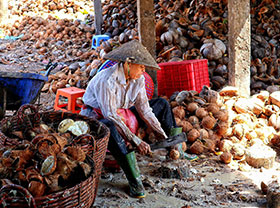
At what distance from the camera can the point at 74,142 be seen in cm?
240

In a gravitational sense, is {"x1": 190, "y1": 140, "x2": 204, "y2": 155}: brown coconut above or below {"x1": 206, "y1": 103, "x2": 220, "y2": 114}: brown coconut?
below

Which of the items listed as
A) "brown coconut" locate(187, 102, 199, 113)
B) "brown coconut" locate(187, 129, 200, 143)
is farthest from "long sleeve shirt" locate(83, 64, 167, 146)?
"brown coconut" locate(187, 102, 199, 113)

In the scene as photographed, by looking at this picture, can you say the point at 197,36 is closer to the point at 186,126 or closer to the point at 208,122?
the point at 208,122

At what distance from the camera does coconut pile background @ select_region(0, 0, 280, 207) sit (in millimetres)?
3240

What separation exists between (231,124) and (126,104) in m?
1.92

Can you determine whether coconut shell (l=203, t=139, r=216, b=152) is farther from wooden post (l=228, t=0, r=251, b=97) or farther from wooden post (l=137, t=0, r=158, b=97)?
wooden post (l=137, t=0, r=158, b=97)

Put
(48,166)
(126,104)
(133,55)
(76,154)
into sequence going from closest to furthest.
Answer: (48,166), (76,154), (133,55), (126,104)

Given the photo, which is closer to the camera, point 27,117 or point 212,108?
point 27,117

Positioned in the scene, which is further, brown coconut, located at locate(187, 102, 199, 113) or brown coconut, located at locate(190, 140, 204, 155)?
brown coconut, located at locate(187, 102, 199, 113)

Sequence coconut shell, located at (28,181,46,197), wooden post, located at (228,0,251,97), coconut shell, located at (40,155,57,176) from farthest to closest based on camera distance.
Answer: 1. wooden post, located at (228,0,251,97)
2. coconut shell, located at (40,155,57,176)
3. coconut shell, located at (28,181,46,197)

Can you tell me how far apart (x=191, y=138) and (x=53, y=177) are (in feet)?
8.88

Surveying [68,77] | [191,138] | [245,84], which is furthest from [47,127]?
[68,77]

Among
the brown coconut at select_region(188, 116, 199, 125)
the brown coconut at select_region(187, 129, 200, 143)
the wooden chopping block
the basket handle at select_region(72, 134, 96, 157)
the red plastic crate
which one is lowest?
the wooden chopping block

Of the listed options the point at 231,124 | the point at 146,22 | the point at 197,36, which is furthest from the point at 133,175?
the point at 197,36
